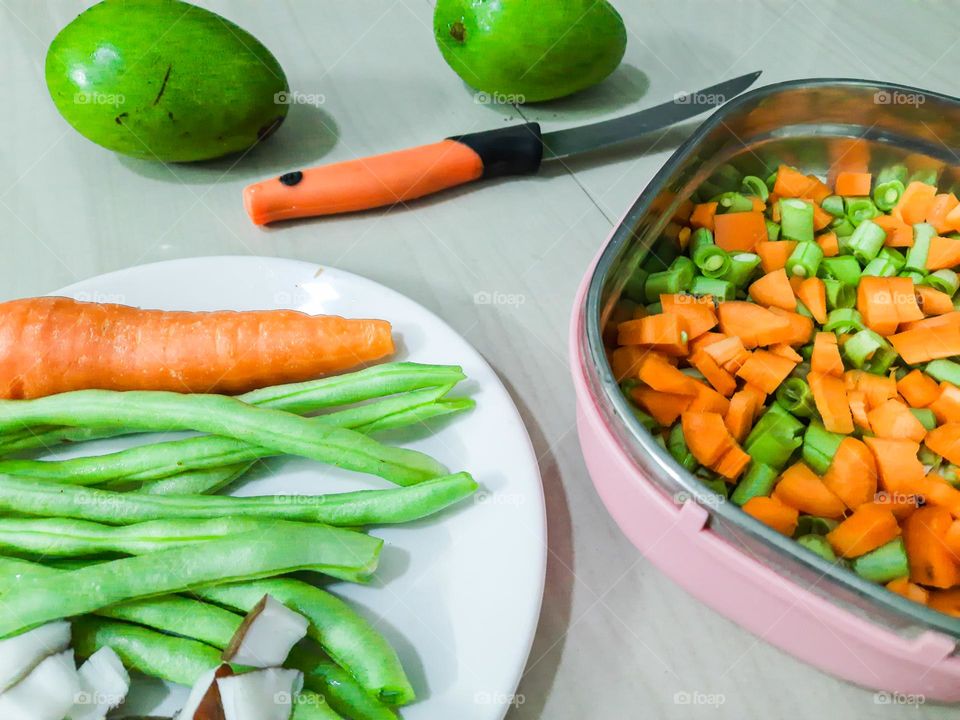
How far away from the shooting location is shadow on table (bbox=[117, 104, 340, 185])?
4.16 ft

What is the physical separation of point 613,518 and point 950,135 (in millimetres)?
683

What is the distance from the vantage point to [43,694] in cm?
67

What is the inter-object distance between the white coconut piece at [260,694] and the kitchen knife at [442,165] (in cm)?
70

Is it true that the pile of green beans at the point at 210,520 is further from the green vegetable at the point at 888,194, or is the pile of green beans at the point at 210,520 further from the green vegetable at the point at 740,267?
the green vegetable at the point at 888,194

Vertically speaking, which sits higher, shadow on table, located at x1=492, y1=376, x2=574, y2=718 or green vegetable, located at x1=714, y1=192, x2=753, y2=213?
green vegetable, located at x1=714, y1=192, x2=753, y2=213

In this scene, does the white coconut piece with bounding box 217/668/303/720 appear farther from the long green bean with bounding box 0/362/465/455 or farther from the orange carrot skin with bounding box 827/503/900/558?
the orange carrot skin with bounding box 827/503/900/558

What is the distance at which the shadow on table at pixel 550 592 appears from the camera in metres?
0.78

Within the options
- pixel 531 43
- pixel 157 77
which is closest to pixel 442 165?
pixel 531 43

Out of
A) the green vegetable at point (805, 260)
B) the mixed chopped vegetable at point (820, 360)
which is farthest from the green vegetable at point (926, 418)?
the green vegetable at point (805, 260)

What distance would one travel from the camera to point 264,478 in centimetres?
89

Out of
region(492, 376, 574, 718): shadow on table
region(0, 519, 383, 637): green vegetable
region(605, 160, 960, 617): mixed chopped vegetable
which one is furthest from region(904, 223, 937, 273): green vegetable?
region(0, 519, 383, 637): green vegetable

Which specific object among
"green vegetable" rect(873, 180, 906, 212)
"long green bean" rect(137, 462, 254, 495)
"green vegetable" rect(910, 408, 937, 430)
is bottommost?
"long green bean" rect(137, 462, 254, 495)

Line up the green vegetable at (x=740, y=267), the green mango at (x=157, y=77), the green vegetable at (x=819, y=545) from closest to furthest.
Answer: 1. the green vegetable at (x=819, y=545)
2. the green vegetable at (x=740, y=267)
3. the green mango at (x=157, y=77)

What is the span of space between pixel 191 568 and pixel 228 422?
172mm
